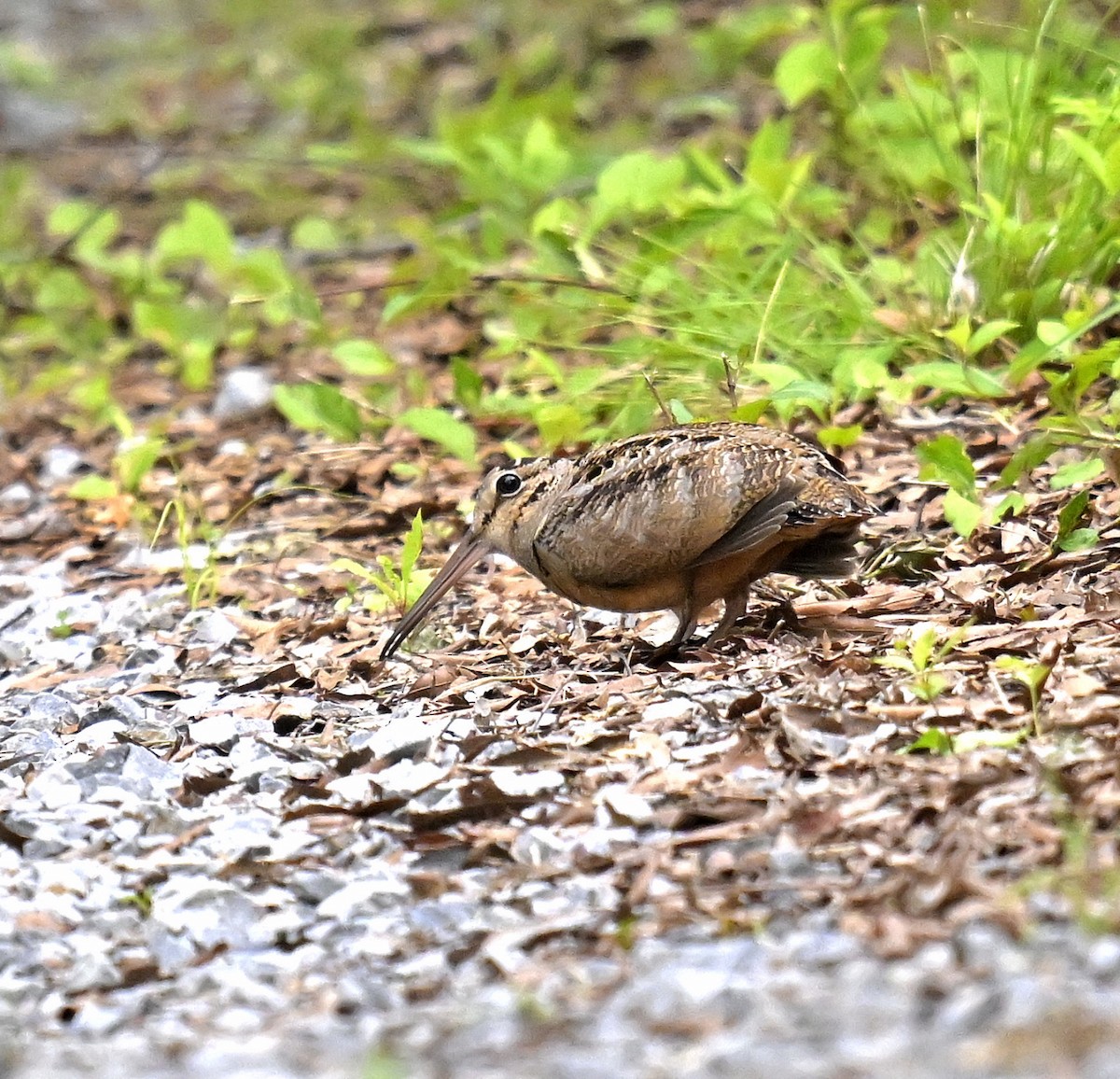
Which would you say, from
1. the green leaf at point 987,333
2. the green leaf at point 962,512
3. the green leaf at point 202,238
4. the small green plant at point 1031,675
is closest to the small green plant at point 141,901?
the small green plant at point 1031,675

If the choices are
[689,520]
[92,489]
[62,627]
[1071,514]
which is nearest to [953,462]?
[1071,514]

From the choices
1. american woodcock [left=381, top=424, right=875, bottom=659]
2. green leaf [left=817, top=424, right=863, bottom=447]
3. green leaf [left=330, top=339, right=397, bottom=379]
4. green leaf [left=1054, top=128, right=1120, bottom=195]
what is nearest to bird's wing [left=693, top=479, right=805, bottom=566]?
american woodcock [left=381, top=424, right=875, bottom=659]

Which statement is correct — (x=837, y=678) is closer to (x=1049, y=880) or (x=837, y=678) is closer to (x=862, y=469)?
(x=1049, y=880)

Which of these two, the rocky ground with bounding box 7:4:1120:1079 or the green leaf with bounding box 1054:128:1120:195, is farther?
the green leaf with bounding box 1054:128:1120:195

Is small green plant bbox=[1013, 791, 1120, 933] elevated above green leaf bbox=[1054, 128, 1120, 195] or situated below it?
below

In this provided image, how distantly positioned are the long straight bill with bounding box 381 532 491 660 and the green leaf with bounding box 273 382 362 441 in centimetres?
140

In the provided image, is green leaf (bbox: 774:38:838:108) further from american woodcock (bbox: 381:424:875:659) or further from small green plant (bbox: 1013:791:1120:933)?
small green plant (bbox: 1013:791:1120:933)

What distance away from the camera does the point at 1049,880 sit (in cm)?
317

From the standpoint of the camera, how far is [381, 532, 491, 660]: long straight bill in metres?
5.03

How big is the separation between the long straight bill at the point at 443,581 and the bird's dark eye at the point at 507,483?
0.16 metres

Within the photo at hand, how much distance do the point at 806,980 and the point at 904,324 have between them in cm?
317

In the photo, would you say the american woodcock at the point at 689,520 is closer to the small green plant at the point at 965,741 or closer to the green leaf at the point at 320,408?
the small green plant at the point at 965,741

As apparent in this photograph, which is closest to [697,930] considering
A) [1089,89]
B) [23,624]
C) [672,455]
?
[672,455]

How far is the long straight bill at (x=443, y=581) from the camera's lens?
198 inches
